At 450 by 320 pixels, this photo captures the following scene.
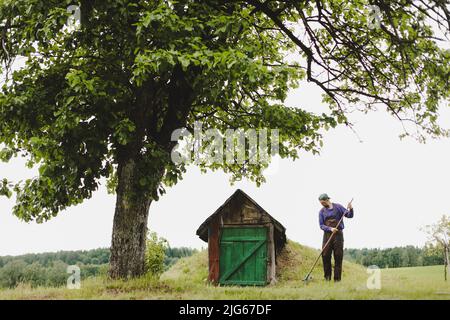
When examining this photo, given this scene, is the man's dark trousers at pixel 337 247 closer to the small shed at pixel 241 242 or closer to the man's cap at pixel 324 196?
the man's cap at pixel 324 196

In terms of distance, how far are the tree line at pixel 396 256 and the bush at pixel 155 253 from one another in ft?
44.3

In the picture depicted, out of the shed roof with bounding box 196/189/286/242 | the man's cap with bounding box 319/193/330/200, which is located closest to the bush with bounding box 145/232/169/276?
the shed roof with bounding box 196/189/286/242

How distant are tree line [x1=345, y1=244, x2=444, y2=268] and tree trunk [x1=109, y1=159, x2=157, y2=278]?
59.5 feet

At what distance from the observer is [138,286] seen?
10.4m

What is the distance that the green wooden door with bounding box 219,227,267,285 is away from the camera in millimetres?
17242

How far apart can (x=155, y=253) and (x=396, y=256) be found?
65.1 ft

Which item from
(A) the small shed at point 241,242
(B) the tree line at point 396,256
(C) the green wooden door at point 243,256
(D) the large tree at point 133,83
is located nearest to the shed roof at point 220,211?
(A) the small shed at point 241,242

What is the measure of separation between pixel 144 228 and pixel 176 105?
139 inches

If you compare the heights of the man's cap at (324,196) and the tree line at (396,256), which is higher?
the man's cap at (324,196)

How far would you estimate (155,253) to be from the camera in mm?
17469

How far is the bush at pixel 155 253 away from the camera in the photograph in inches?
681
